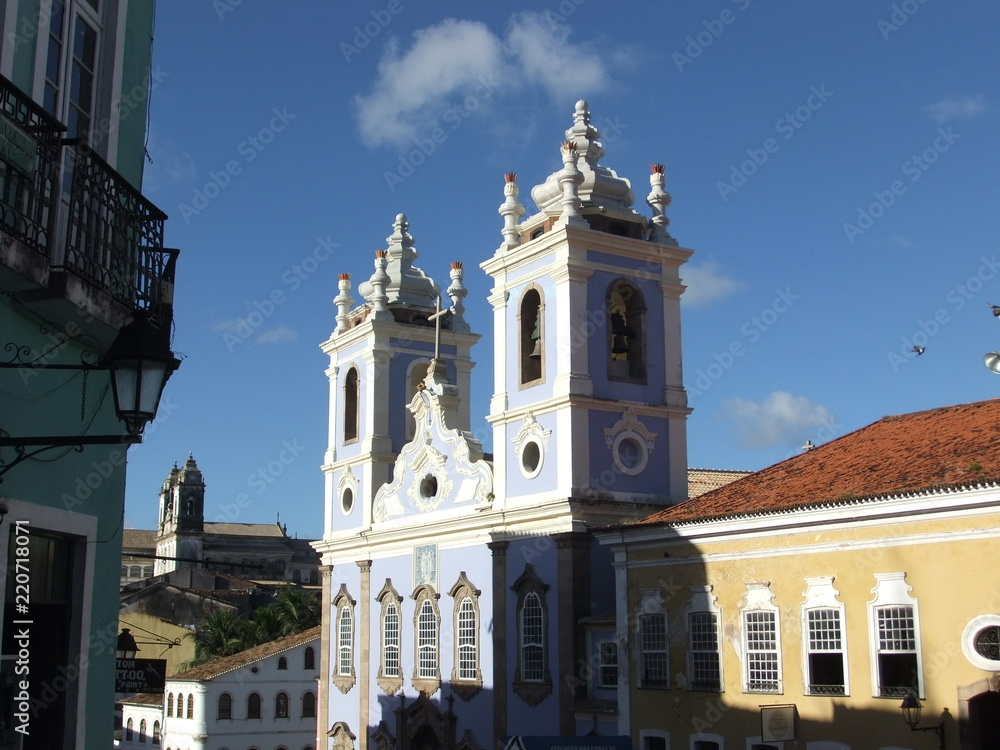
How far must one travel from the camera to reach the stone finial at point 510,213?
88.9 ft

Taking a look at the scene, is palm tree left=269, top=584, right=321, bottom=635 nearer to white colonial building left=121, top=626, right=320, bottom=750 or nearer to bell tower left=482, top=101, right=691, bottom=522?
white colonial building left=121, top=626, right=320, bottom=750

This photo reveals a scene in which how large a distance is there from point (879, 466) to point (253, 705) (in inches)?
1116

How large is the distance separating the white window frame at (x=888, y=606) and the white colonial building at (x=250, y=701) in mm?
26247

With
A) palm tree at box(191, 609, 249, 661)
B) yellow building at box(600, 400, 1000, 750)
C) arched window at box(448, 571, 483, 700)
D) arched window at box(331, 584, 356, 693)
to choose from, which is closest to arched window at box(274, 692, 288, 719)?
palm tree at box(191, 609, 249, 661)

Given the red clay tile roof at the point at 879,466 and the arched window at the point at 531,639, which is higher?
the red clay tile roof at the point at 879,466

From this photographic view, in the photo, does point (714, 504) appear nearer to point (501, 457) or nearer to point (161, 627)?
point (501, 457)

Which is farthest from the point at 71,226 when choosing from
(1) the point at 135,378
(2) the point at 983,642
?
(2) the point at 983,642

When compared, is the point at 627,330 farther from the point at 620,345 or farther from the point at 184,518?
the point at 184,518

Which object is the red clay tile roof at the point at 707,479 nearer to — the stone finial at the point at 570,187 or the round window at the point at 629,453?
the round window at the point at 629,453

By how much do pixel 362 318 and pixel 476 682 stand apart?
1149cm

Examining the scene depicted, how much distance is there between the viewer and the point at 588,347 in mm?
24953

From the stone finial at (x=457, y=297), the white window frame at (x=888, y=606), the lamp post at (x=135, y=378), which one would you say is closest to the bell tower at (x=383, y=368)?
the stone finial at (x=457, y=297)

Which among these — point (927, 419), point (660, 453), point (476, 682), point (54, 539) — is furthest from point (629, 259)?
point (54, 539)

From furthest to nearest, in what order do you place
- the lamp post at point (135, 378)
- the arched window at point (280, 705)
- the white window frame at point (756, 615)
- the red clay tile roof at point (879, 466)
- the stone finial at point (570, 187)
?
1. the arched window at point (280, 705)
2. the stone finial at point (570, 187)
3. the white window frame at point (756, 615)
4. the red clay tile roof at point (879, 466)
5. the lamp post at point (135, 378)
